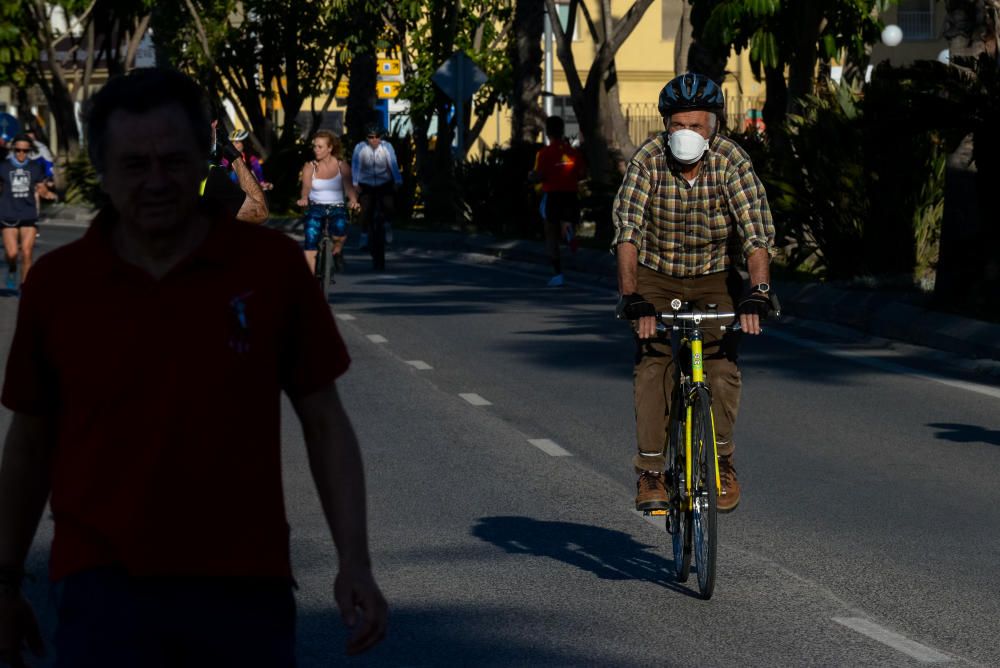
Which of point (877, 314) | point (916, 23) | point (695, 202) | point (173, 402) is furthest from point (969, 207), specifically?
point (916, 23)

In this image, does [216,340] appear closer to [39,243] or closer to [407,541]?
[407,541]

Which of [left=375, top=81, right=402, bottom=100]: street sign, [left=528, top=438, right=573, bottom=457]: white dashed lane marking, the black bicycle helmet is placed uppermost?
the black bicycle helmet

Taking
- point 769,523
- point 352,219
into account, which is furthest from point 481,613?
point 352,219

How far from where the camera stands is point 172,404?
3.32 meters

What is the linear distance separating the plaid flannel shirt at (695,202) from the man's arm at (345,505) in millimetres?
3998

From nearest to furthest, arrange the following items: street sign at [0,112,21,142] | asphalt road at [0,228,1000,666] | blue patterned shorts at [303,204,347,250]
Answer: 1. asphalt road at [0,228,1000,666]
2. blue patterned shorts at [303,204,347,250]
3. street sign at [0,112,21,142]

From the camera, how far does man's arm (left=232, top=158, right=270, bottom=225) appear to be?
32.0ft

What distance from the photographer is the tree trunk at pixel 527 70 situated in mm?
32531

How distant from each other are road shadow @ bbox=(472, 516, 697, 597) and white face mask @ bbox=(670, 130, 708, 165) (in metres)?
1.56

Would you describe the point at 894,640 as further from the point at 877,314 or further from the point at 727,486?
the point at 877,314

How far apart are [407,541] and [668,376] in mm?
1307

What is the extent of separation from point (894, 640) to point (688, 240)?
6.01ft

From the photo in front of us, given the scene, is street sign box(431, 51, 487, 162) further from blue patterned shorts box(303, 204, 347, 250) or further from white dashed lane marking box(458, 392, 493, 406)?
A: white dashed lane marking box(458, 392, 493, 406)

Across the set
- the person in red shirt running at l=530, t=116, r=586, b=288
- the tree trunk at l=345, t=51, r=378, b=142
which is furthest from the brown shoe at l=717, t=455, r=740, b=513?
the tree trunk at l=345, t=51, r=378, b=142
